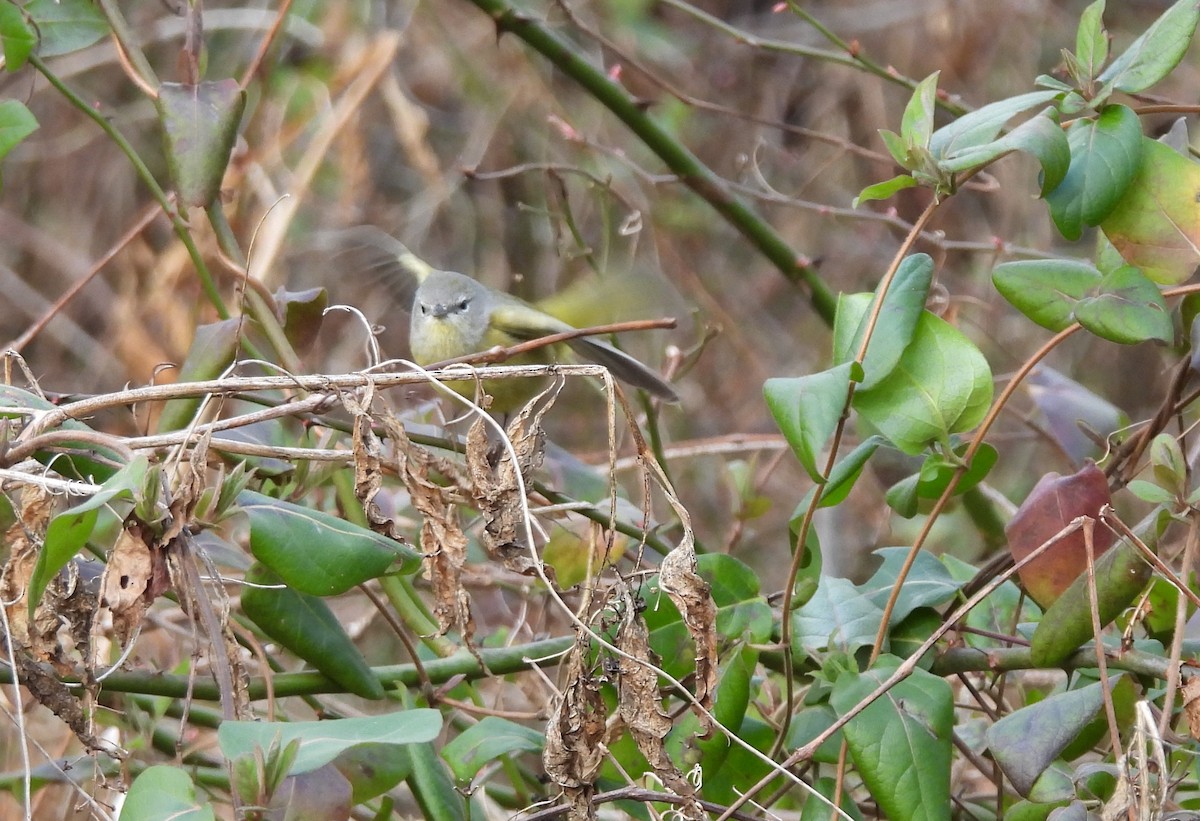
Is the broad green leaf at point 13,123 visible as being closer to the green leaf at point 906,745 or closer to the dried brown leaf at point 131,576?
the dried brown leaf at point 131,576

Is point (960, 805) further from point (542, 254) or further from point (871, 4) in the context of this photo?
point (871, 4)

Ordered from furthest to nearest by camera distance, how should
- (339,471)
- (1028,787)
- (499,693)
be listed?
(499,693)
(339,471)
(1028,787)

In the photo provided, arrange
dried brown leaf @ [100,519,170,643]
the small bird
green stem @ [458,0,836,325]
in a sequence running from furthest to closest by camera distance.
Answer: the small bird → green stem @ [458,0,836,325] → dried brown leaf @ [100,519,170,643]

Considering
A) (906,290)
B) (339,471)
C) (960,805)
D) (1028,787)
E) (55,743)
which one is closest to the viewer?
(1028,787)

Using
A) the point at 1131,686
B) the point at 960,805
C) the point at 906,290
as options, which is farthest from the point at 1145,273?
the point at 960,805

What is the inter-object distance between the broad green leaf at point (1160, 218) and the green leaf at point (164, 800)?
1.10 meters

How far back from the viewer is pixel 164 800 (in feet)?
3.25

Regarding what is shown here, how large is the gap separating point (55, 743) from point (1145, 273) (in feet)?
7.79

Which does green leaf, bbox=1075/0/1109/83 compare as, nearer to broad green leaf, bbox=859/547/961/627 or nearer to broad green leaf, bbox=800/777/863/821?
broad green leaf, bbox=859/547/961/627

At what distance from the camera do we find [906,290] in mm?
1369

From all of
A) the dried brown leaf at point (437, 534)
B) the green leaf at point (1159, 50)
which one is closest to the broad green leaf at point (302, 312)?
the dried brown leaf at point (437, 534)

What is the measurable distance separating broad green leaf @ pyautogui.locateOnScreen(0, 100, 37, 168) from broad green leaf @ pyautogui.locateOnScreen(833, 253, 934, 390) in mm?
1096

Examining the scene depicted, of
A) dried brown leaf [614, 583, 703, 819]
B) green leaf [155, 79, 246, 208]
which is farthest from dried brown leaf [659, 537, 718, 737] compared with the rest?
green leaf [155, 79, 246, 208]

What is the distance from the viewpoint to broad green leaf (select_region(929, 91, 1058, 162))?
51.1 inches
